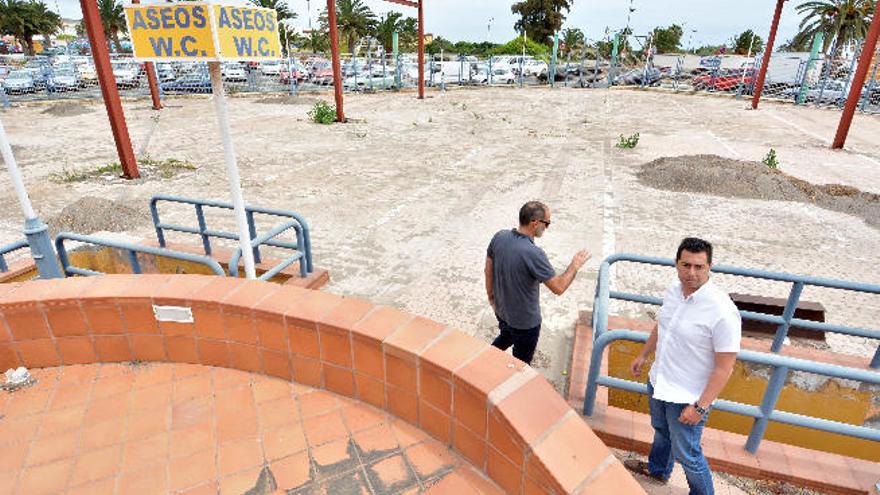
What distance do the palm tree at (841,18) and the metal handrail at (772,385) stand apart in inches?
1856

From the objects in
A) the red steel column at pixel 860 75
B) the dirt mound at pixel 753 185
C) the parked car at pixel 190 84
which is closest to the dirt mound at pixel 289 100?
the parked car at pixel 190 84

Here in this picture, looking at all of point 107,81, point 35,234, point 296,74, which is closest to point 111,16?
point 296,74

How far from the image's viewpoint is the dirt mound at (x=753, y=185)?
862 centimetres

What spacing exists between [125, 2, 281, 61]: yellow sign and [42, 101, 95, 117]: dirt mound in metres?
19.7

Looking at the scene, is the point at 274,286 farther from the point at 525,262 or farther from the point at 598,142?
the point at 598,142

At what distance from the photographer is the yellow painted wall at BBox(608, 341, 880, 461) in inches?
171

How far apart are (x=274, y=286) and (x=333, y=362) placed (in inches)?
25.6

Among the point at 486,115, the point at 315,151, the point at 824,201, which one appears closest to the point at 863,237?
the point at 824,201

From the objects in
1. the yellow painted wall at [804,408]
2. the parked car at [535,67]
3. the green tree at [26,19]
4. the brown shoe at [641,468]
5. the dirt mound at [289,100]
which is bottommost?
the yellow painted wall at [804,408]

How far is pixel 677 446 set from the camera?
258 cm

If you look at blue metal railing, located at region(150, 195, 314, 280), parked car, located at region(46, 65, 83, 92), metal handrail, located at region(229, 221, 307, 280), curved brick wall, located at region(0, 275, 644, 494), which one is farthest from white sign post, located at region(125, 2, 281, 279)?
parked car, located at region(46, 65, 83, 92)

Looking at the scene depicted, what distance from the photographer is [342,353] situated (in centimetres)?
268

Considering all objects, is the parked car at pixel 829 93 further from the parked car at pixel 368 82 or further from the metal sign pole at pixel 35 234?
the metal sign pole at pixel 35 234

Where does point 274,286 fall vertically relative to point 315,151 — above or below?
above
